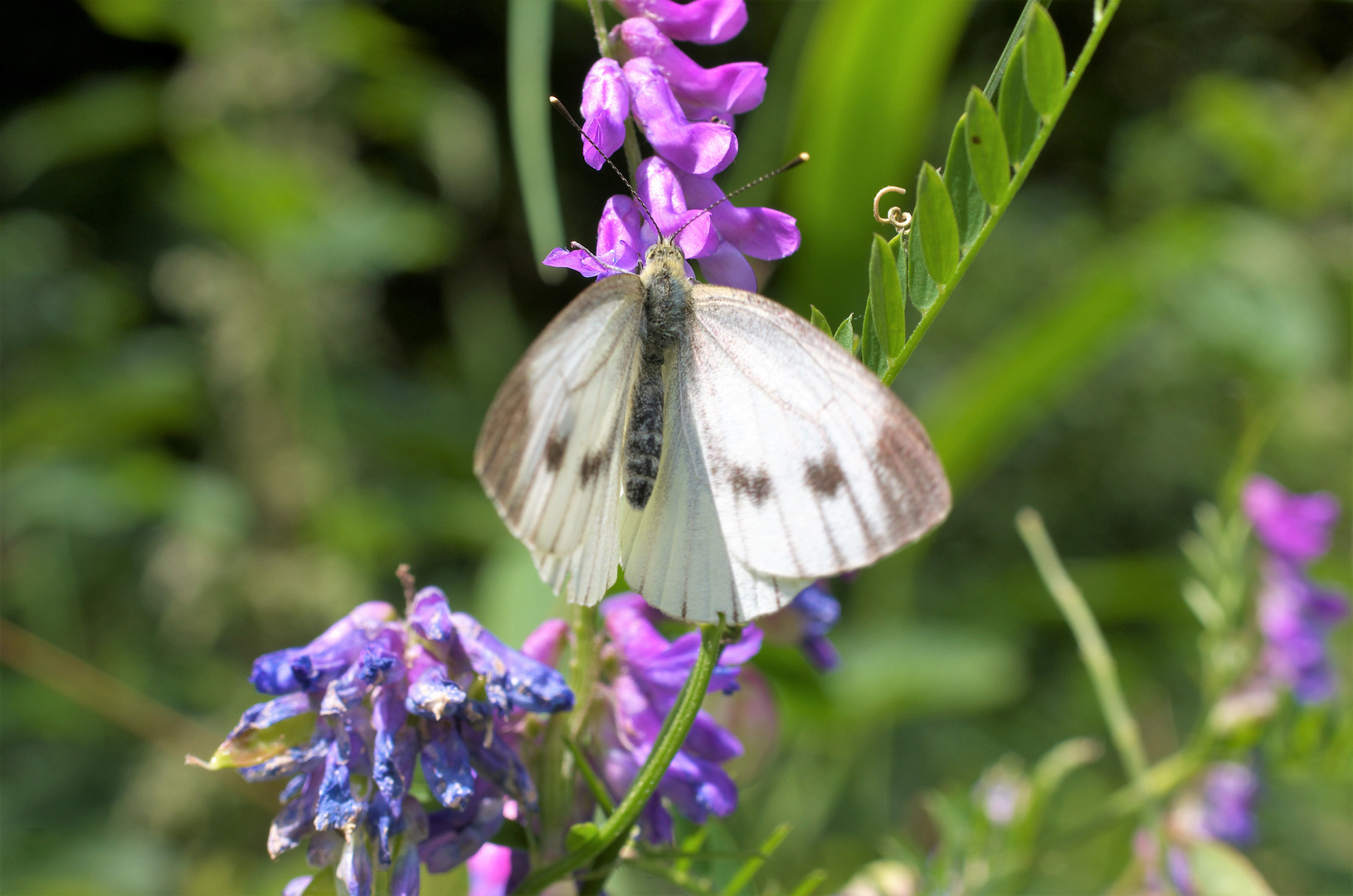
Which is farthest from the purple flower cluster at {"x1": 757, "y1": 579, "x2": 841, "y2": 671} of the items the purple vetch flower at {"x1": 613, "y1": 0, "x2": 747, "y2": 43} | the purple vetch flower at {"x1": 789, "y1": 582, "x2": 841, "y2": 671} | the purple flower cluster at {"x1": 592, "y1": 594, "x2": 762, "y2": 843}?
the purple vetch flower at {"x1": 613, "y1": 0, "x2": 747, "y2": 43}

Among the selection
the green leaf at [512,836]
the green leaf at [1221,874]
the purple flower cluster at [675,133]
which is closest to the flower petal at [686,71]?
the purple flower cluster at [675,133]

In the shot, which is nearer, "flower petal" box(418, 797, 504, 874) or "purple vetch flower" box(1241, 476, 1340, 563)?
"flower petal" box(418, 797, 504, 874)

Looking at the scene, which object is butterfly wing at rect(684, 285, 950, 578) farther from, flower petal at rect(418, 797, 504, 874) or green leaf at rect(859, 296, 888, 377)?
flower petal at rect(418, 797, 504, 874)

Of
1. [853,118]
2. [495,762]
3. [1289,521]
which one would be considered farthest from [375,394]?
[495,762]

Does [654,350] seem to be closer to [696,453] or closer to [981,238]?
[696,453]

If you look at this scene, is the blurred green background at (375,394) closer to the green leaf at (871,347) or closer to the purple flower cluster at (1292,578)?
the purple flower cluster at (1292,578)

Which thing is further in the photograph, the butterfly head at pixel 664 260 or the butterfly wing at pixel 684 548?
the butterfly head at pixel 664 260
